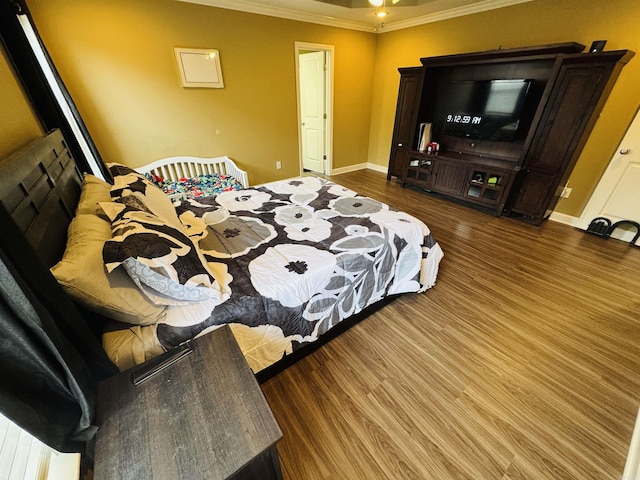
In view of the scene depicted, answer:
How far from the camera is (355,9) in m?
3.46

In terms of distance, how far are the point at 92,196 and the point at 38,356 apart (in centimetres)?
109

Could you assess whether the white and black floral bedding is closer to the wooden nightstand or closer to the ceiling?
the wooden nightstand

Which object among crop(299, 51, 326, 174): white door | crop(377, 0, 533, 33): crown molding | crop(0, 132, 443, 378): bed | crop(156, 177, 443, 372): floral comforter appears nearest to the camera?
crop(0, 132, 443, 378): bed

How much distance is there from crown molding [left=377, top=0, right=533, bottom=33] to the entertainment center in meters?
0.62

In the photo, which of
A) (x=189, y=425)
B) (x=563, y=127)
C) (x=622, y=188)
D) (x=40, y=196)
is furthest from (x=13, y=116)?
(x=622, y=188)

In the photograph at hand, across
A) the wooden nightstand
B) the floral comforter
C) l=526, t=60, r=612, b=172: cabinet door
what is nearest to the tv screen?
l=526, t=60, r=612, b=172: cabinet door

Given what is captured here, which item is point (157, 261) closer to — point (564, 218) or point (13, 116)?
point (13, 116)

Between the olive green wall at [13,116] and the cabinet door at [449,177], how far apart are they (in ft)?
13.3

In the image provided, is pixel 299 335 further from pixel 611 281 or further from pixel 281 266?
pixel 611 281

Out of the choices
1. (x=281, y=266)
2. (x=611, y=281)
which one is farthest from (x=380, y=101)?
(x=281, y=266)

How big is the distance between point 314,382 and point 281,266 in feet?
2.28

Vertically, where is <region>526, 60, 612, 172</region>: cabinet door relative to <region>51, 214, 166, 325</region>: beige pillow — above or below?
above

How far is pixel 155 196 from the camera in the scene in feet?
5.61

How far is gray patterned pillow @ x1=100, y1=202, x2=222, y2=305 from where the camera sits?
0.96 m
